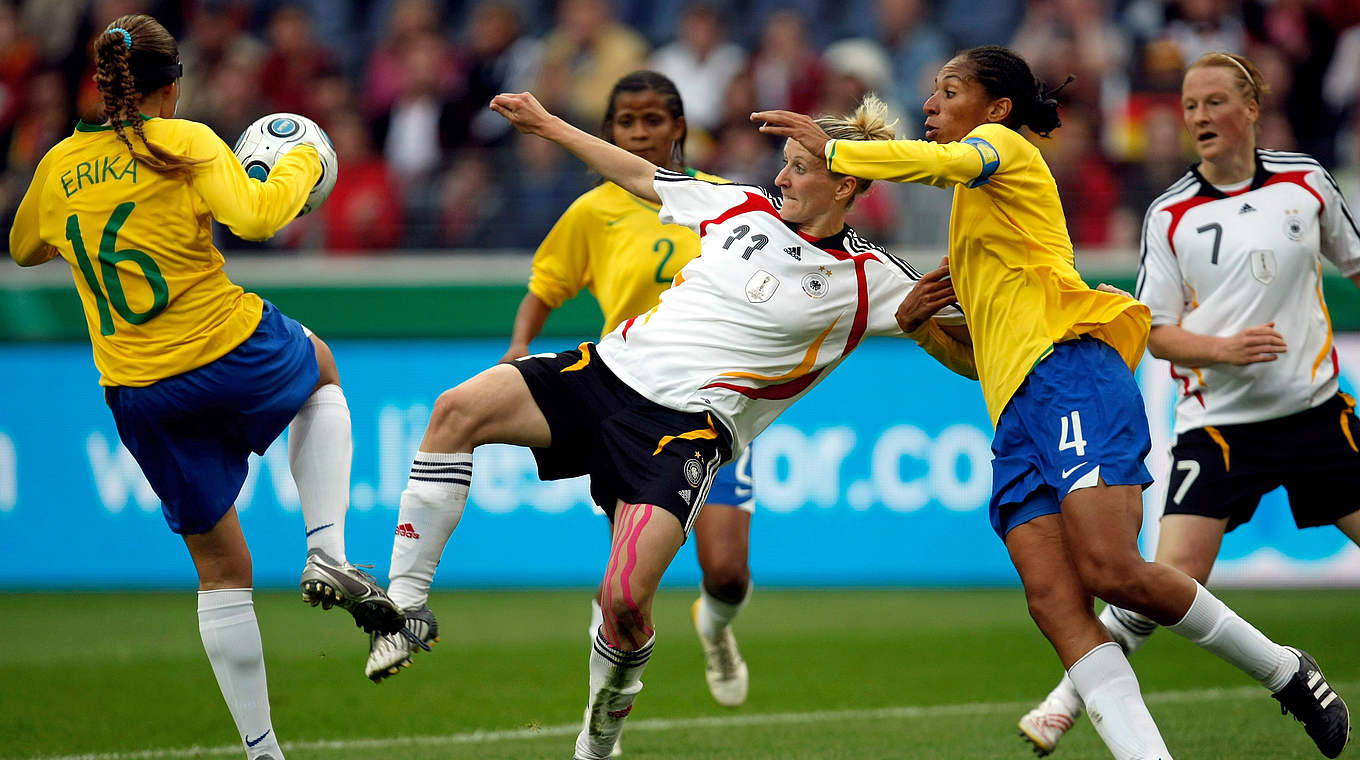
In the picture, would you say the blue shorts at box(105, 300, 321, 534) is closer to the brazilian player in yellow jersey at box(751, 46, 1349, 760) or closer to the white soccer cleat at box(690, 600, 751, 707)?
the brazilian player in yellow jersey at box(751, 46, 1349, 760)

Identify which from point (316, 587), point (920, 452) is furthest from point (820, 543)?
point (316, 587)

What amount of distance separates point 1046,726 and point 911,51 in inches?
324

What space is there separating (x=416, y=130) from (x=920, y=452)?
17.6 ft

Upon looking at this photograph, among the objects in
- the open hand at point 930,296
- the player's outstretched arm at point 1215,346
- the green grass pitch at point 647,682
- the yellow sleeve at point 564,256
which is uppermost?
the open hand at point 930,296

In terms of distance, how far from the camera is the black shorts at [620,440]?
4875 mm

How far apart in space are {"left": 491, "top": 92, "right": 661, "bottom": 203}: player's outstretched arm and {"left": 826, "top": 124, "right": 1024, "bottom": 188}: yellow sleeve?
0.92 metres

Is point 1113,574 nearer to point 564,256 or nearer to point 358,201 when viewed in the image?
point 564,256

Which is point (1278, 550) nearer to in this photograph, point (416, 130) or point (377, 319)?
point (377, 319)

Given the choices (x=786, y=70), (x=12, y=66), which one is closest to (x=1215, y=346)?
(x=786, y=70)

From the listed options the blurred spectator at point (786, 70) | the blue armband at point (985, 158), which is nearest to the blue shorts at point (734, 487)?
the blue armband at point (985, 158)

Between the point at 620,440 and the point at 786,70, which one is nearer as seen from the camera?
the point at 620,440

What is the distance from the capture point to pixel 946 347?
5195mm

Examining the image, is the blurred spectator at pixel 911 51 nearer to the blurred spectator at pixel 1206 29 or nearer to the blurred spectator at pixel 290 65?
the blurred spectator at pixel 1206 29

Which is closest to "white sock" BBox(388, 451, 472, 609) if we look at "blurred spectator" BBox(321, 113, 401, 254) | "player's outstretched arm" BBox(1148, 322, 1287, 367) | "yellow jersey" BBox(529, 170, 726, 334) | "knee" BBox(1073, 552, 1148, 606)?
"yellow jersey" BBox(529, 170, 726, 334)
